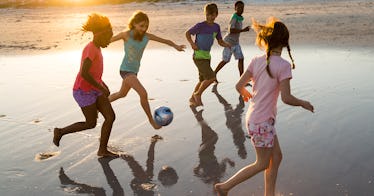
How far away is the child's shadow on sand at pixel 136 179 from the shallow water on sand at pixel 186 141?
12 mm

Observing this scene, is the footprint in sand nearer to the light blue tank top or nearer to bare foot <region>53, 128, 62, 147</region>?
bare foot <region>53, 128, 62, 147</region>

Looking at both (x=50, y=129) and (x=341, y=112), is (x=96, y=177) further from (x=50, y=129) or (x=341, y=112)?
(x=341, y=112)

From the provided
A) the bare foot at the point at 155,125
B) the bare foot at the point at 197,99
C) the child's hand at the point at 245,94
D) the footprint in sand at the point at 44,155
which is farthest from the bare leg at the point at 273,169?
the bare foot at the point at 197,99

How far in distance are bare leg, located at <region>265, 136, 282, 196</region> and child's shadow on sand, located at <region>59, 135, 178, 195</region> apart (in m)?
1.19

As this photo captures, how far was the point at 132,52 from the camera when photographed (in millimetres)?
6785

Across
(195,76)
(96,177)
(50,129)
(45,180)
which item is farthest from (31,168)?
(195,76)

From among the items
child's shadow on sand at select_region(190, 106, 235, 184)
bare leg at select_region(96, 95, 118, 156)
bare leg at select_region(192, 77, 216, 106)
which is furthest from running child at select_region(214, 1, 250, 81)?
bare leg at select_region(96, 95, 118, 156)

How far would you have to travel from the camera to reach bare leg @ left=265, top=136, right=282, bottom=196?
4.29 m

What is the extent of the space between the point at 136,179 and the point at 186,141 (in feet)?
4.74

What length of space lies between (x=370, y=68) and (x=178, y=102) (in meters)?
4.89

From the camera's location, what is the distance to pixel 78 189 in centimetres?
510

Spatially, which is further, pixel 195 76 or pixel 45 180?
pixel 195 76

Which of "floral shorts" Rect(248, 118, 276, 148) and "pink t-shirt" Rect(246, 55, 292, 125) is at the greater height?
"pink t-shirt" Rect(246, 55, 292, 125)

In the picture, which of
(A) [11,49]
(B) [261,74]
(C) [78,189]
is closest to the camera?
(B) [261,74]
